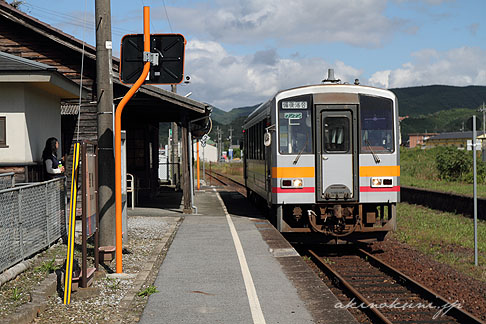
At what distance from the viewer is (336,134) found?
11109 millimetres

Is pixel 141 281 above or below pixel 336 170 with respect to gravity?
below

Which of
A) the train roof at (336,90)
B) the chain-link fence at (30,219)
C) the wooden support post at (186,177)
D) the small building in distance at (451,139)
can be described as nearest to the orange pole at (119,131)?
the chain-link fence at (30,219)

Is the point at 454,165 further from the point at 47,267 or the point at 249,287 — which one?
the point at 47,267

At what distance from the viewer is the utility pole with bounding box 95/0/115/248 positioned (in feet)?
27.4

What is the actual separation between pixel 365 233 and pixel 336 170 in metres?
1.43

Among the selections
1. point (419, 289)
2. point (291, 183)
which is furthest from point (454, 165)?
point (419, 289)

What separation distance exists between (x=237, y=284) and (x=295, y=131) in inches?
176

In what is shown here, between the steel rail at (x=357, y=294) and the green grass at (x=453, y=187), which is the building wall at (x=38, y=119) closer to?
the steel rail at (x=357, y=294)

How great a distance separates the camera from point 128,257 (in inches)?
365

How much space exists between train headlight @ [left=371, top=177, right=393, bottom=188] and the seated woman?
5.67m

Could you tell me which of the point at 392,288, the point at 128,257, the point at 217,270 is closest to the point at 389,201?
the point at 392,288

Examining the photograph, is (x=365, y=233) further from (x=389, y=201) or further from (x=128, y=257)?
(x=128, y=257)

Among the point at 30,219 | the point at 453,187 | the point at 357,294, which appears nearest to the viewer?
the point at 357,294

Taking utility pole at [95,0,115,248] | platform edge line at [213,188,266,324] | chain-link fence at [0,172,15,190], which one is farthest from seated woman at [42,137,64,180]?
platform edge line at [213,188,266,324]
